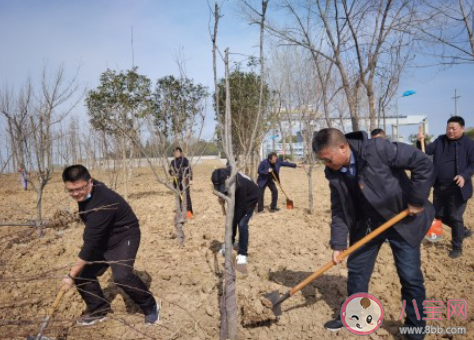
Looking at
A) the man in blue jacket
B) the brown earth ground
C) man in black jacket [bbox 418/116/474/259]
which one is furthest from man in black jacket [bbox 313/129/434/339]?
the man in blue jacket

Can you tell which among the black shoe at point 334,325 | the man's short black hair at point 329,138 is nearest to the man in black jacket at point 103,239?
the black shoe at point 334,325

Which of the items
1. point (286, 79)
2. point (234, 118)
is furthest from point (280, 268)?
point (234, 118)

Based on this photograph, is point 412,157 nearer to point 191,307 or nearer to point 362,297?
point 362,297

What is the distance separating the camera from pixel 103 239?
2803 mm

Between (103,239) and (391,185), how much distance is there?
2.37 metres

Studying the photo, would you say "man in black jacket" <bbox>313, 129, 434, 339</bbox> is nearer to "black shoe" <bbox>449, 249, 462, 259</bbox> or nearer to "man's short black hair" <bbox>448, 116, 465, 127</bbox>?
"man's short black hair" <bbox>448, 116, 465, 127</bbox>

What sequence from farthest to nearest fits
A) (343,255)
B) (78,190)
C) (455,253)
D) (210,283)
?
(455,253) → (210,283) → (78,190) → (343,255)

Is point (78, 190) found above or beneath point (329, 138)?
beneath

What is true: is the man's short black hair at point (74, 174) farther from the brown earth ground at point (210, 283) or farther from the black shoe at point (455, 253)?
the black shoe at point (455, 253)

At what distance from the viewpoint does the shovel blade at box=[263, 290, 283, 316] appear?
2713mm

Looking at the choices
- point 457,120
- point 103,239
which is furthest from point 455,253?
point 103,239

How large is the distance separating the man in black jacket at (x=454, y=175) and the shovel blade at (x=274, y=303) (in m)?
2.51

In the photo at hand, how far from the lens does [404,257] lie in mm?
2332

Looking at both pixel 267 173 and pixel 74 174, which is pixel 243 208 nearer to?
pixel 74 174
